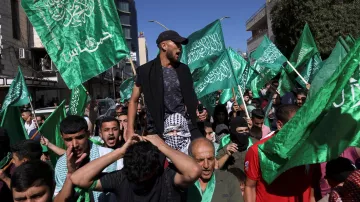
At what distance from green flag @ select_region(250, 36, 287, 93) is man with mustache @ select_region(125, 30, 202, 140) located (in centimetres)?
619

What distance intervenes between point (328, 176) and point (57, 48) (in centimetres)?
342

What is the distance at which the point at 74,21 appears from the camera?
5301 millimetres

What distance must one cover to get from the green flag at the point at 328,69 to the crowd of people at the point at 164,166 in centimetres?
75

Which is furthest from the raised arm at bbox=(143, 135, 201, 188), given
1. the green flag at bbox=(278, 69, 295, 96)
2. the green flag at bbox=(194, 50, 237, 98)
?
the green flag at bbox=(278, 69, 295, 96)

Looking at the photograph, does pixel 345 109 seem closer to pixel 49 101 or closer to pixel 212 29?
pixel 212 29

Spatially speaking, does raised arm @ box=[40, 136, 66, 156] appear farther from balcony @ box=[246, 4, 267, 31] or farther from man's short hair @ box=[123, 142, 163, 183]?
balcony @ box=[246, 4, 267, 31]

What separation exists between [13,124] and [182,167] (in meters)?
3.97

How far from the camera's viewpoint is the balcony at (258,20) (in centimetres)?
3793

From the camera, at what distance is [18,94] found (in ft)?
21.9

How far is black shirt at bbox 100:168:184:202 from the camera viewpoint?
9.43ft

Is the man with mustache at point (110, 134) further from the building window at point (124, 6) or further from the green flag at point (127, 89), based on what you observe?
the building window at point (124, 6)

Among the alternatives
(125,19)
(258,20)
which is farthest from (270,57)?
(125,19)

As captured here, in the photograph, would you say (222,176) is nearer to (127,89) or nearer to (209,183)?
(209,183)

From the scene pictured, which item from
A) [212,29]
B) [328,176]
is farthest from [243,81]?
[328,176]
